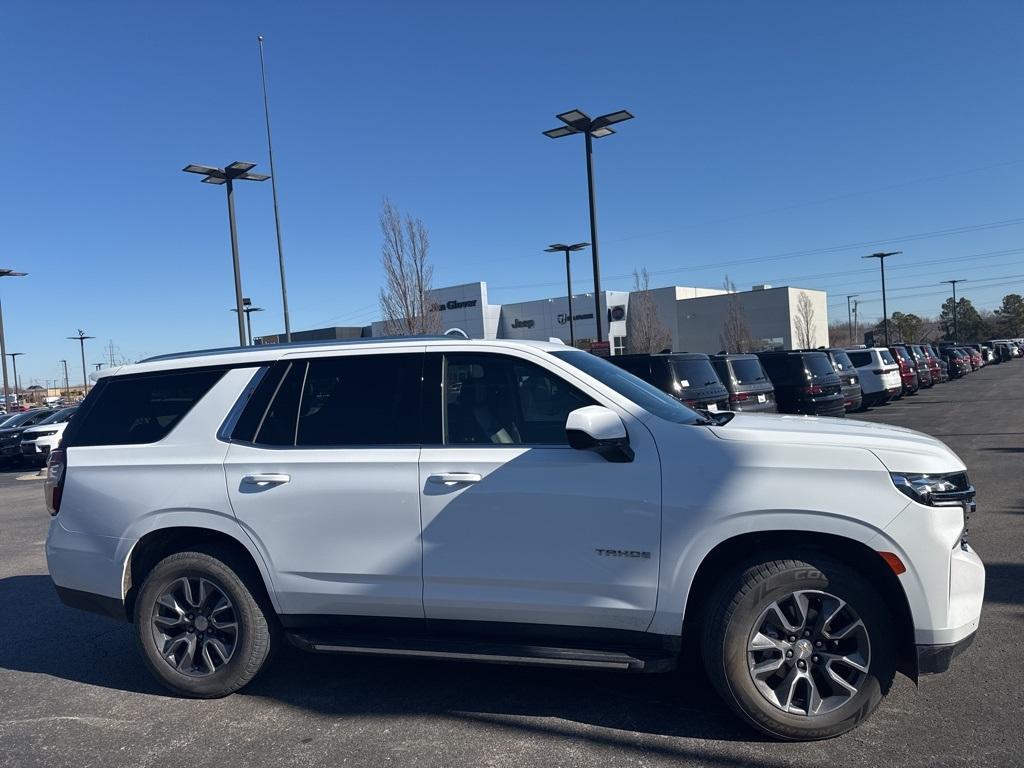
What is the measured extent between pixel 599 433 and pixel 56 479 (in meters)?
3.36

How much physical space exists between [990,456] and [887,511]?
32.6ft

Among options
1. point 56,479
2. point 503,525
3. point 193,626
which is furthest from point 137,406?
point 503,525

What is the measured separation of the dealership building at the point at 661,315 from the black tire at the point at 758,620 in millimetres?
55802

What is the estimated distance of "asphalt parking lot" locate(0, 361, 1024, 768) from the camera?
3.65 metres

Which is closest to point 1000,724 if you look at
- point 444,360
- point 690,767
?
point 690,767

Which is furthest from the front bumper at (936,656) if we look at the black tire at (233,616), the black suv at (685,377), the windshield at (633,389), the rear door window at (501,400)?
the black suv at (685,377)

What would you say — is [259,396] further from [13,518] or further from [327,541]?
[13,518]

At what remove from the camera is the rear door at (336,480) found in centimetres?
415

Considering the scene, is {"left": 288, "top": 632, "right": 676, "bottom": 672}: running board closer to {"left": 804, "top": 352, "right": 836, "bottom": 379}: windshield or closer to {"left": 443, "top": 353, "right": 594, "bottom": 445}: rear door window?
{"left": 443, "top": 353, "right": 594, "bottom": 445}: rear door window

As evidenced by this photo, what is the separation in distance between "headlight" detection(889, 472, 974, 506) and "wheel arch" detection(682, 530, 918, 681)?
1.05 ft

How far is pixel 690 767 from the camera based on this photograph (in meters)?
3.49

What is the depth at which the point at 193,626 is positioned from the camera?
4.57 meters

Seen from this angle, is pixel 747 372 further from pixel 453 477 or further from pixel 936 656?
pixel 453 477

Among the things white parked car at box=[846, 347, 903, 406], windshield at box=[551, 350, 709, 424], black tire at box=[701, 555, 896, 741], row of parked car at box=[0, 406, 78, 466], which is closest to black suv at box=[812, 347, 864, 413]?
white parked car at box=[846, 347, 903, 406]
